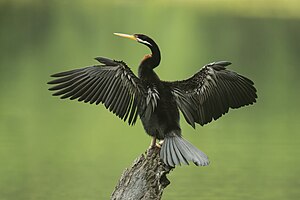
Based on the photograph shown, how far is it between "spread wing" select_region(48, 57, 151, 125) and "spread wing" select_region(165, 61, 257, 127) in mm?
448

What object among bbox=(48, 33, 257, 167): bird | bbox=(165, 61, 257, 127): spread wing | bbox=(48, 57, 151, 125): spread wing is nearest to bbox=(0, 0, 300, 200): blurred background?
bbox=(165, 61, 257, 127): spread wing

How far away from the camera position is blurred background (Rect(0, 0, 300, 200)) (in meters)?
14.9

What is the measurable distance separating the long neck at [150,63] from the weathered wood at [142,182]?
887 millimetres

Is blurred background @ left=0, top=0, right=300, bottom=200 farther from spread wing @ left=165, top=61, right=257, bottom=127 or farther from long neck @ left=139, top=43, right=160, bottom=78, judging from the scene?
long neck @ left=139, top=43, right=160, bottom=78

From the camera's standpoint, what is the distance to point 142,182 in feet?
28.8

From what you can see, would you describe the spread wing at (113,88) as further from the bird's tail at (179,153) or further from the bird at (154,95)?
the bird's tail at (179,153)

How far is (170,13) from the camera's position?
41.1 metres

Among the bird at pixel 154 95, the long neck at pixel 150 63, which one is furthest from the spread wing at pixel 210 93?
the long neck at pixel 150 63

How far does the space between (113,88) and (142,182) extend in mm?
882

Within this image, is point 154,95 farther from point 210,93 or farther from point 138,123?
point 138,123
